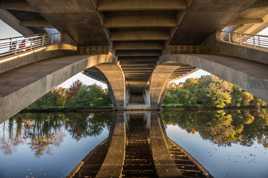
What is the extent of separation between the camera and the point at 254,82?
7969 mm

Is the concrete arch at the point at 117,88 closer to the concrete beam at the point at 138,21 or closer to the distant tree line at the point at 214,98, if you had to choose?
the distant tree line at the point at 214,98

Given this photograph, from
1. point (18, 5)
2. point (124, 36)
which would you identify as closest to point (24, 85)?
point (18, 5)

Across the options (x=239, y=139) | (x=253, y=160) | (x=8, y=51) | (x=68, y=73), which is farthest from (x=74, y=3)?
(x=239, y=139)

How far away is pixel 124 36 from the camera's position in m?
14.0

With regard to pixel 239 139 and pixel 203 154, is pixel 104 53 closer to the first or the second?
pixel 203 154

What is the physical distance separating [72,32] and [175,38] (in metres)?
8.14

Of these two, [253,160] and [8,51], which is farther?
[8,51]

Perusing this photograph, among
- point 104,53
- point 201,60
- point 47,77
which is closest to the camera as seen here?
point 47,77

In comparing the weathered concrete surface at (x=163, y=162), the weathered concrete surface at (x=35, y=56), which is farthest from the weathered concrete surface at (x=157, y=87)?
the weathered concrete surface at (x=163, y=162)

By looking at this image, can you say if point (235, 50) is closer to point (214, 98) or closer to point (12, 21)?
point (12, 21)

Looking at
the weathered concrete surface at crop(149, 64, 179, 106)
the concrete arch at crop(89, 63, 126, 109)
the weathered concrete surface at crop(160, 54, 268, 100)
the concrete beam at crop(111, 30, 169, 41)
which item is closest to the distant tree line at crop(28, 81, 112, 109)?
the concrete arch at crop(89, 63, 126, 109)

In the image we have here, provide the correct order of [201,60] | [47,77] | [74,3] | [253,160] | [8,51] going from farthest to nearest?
[201,60] → [8,51] → [253,160] → [74,3] → [47,77]

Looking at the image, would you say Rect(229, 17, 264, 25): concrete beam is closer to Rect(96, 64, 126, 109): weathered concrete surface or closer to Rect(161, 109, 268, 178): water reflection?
Rect(161, 109, 268, 178): water reflection

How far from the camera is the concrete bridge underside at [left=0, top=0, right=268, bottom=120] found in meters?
8.31
